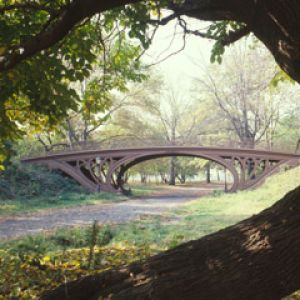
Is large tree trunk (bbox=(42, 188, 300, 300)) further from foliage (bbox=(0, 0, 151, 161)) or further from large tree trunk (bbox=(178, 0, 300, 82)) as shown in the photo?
foliage (bbox=(0, 0, 151, 161))

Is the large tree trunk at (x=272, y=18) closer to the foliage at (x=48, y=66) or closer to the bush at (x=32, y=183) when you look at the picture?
the foliage at (x=48, y=66)

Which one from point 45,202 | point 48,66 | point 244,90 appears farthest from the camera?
point 244,90

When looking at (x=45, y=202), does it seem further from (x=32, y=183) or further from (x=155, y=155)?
(x=155, y=155)

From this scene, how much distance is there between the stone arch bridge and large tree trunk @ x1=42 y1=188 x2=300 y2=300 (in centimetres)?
2837

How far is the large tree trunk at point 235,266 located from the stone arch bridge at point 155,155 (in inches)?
1117

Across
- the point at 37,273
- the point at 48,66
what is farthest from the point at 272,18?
the point at 37,273

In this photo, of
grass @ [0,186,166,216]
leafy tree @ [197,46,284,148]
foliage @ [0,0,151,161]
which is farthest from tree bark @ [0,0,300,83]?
leafy tree @ [197,46,284,148]

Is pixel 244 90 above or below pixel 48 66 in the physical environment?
above

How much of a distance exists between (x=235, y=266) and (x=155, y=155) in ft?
100

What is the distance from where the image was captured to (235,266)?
263cm

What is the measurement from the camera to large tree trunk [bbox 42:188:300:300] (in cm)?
256

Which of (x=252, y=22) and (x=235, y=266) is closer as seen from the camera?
(x=235, y=266)

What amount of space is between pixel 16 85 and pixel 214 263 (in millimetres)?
3171

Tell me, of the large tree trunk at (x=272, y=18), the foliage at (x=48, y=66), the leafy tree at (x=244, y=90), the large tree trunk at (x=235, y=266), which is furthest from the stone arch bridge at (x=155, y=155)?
the large tree trunk at (x=235, y=266)
